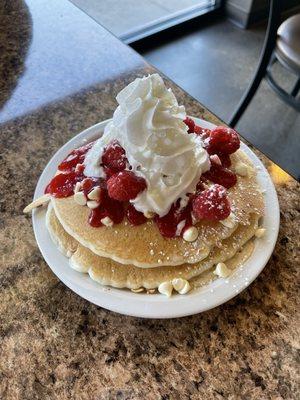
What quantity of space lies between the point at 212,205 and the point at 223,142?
19 cm

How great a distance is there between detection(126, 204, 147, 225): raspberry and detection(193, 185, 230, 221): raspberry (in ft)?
0.35

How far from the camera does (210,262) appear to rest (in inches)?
32.3

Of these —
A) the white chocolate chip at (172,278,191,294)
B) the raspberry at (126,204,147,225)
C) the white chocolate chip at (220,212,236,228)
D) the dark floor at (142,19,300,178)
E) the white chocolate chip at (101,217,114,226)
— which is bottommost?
the dark floor at (142,19,300,178)

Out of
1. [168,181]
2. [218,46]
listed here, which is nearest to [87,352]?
[168,181]

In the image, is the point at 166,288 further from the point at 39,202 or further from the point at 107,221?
the point at 39,202

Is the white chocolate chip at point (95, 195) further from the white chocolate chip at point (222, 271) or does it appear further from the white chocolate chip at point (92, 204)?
the white chocolate chip at point (222, 271)

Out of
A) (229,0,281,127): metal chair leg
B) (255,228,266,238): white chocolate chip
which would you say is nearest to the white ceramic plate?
(255,228,266,238): white chocolate chip

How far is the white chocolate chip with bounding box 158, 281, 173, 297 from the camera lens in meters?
0.78

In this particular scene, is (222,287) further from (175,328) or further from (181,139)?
(181,139)

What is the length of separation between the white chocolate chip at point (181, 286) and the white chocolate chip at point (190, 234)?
3.2 inches

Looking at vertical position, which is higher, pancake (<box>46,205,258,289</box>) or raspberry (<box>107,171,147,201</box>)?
raspberry (<box>107,171,147,201</box>)

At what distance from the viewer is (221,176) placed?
0.92 metres

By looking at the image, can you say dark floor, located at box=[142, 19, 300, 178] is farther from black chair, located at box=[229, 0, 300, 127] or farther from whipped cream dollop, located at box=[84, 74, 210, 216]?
whipped cream dollop, located at box=[84, 74, 210, 216]

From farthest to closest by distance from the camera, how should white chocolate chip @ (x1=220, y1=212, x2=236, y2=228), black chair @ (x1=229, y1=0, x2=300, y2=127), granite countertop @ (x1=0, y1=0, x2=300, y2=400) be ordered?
black chair @ (x1=229, y1=0, x2=300, y2=127) → white chocolate chip @ (x1=220, y1=212, x2=236, y2=228) → granite countertop @ (x1=0, y1=0, x2=300, y2=400)
